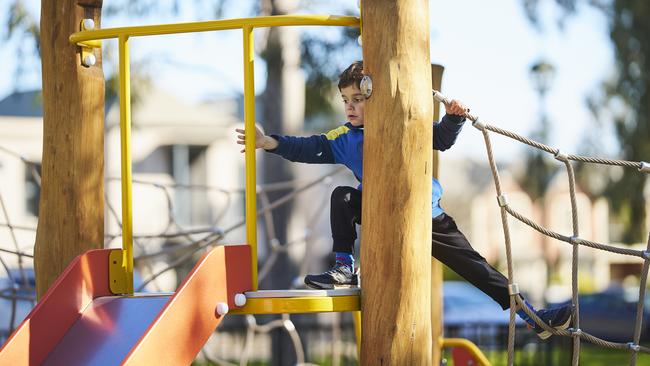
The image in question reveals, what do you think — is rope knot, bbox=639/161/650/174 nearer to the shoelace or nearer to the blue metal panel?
the shoelace

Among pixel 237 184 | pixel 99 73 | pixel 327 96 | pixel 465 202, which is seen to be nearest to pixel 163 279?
pixel 237 184

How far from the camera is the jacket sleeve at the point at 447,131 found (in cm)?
406

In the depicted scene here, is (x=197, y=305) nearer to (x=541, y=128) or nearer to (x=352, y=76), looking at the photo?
(x=352, y=76)

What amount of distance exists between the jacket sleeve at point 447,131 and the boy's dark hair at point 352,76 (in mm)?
372

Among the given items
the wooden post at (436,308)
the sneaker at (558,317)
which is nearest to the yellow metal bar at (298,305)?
the sneaker at (558,317)

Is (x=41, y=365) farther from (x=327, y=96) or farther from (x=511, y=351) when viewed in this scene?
(x=327, y=96)

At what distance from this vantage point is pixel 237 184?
28.2 metres

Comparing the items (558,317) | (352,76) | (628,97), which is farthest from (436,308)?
(628,97)

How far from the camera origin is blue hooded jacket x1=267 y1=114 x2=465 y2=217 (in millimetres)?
4160

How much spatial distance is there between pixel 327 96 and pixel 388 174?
8.50 m

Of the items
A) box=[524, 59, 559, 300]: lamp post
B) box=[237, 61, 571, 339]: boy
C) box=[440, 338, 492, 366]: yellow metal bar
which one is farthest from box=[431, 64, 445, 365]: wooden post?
box=[524, 59, 559, 300]: lamp post

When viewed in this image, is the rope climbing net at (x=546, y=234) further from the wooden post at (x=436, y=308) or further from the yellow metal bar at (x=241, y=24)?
the wooden post at (x=436, y=308)

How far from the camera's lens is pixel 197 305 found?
3.74 m

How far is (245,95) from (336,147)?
0.56 meters
